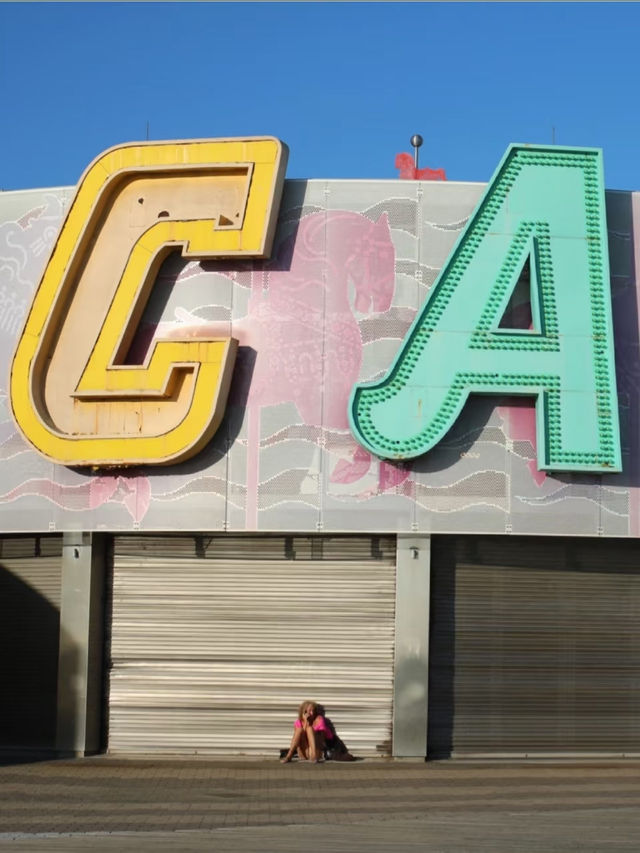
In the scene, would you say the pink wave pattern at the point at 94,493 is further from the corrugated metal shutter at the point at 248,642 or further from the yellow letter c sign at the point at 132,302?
the corrugated metal shutter at the point at 248,642

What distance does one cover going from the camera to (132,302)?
2441 centimetres

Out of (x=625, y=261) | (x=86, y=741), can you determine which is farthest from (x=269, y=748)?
(x=625, y=261)

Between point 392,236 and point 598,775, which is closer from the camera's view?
point 598,775

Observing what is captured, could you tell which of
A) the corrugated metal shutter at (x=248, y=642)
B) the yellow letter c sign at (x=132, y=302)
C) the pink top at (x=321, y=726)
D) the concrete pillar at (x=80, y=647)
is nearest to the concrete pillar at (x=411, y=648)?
the corrugated metal shutter at (x=248, y=642)

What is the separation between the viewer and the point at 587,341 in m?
24.2

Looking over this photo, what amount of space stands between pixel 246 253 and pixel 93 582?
5988mm

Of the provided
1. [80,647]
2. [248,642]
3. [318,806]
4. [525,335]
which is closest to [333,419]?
[525,335]

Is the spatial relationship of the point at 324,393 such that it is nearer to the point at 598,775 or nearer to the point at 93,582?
the point at 93,582

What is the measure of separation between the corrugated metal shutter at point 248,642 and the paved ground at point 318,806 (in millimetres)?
815

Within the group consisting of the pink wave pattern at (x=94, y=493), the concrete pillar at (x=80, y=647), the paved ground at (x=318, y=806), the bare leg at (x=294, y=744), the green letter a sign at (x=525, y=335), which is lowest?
the paved ground at (x=318, y=806)

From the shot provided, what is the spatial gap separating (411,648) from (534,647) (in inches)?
85.5

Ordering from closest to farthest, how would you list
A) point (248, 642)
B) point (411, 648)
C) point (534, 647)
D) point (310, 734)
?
point (310, 734)
point (411, 648)
point (248, 642)
point (534, 647)

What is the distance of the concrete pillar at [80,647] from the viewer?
80.0ft

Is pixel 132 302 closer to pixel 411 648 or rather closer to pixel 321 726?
pixel 411 648
